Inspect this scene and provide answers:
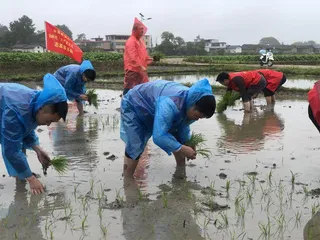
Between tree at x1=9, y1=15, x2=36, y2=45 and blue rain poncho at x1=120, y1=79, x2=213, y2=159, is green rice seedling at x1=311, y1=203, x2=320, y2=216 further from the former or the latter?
tree at x1=9, y1=15, x2=36, y2=45

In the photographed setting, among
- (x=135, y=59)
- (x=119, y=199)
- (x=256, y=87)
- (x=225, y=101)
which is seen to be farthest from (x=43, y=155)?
(x=256, y=87)

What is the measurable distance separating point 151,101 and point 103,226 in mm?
1361

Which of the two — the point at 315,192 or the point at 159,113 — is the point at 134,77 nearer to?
the point at 159,113

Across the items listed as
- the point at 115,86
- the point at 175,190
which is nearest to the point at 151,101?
the point at 175,190

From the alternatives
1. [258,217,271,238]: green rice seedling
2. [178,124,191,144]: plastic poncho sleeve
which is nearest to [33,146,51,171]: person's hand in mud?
[178,124,191,144]: plastic poncho sleeve

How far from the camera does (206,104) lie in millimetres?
3348

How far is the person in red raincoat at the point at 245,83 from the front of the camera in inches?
316

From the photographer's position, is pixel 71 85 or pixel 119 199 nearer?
pixel 119 199

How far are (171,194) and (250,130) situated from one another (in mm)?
3205

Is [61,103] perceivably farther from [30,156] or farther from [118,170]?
[30,156]

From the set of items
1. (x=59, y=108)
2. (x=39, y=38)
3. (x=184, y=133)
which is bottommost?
(x=184, y=133)

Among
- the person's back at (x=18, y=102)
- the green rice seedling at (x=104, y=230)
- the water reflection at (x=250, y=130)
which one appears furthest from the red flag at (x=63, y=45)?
the green rice seedling at (x=104, y=230)

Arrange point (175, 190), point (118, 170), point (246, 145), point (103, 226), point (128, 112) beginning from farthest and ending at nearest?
point (246, 145), point (118, 170), point (128, 112), point (175, 190), point (103, 226)

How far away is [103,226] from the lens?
3029 millimetres
